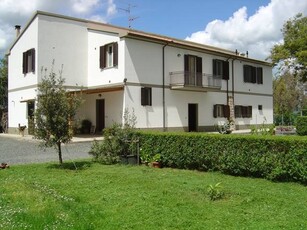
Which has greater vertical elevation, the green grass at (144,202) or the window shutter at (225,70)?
the window shutter at (225,70)

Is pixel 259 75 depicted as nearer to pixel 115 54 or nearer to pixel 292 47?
pixel 292 47

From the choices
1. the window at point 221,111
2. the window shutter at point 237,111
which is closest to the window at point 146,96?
the window at point 221,111

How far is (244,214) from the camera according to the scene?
5.69m

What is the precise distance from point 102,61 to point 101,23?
4.72m

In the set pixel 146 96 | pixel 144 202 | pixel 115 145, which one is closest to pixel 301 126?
pixel 146 96

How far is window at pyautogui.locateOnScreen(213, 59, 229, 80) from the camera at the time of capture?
94.4 ft

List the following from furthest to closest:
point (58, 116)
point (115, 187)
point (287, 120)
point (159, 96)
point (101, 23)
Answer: point (287, 120) < point (101, 23) < point (159, 96) < point (58, 116) < point (115, 187)

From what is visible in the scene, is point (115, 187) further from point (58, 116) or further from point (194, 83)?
point (194, 83)

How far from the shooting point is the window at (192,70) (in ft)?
82.8

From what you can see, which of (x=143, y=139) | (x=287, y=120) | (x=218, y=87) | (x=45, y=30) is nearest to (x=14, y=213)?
(x=143, y=139)

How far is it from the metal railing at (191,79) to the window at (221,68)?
5.31 ft

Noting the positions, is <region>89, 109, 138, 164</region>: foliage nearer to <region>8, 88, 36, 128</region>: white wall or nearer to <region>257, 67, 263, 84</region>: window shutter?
<region>8, 88, 36, 128</region>: white wall

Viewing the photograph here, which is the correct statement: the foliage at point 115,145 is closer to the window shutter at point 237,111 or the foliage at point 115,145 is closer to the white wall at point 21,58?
the white wall at point 21,58

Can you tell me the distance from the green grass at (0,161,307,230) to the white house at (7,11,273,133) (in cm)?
1379
